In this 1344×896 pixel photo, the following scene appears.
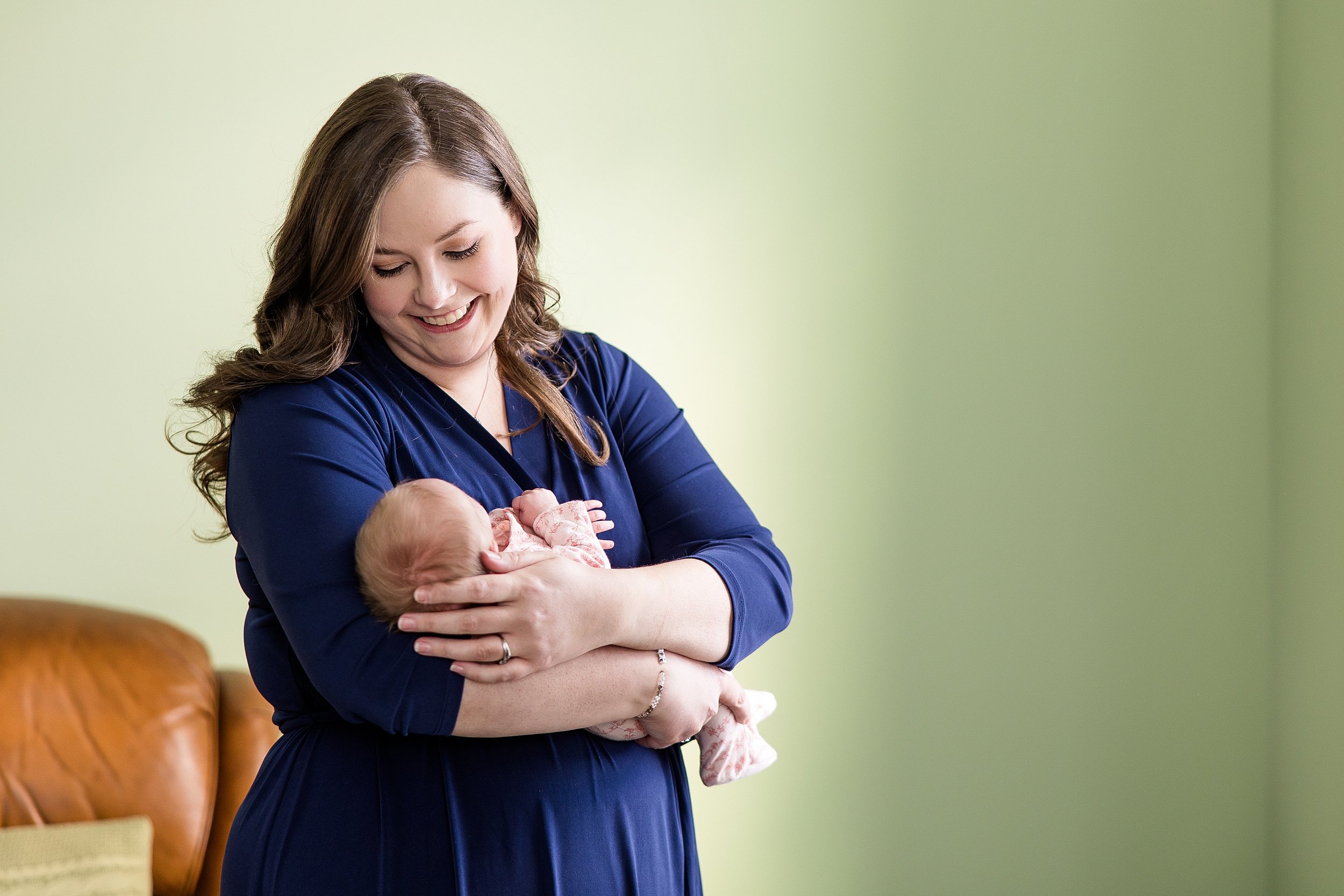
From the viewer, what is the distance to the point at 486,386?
1443 millimetres

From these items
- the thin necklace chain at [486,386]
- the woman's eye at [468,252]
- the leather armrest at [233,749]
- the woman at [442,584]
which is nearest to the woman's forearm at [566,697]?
the woman at [442,584]

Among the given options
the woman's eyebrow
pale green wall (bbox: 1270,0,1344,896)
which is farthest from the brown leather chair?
pale green wall (bbox: 1270,0,1344,896)

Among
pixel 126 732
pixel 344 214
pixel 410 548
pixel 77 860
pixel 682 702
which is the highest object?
pixel 344 214

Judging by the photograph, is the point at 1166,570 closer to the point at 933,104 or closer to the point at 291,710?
the point at 933,104

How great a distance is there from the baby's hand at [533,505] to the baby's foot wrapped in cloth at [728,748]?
14.0 inches

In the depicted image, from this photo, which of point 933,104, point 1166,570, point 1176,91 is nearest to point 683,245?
point 933,104

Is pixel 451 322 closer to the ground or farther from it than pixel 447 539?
farther from it

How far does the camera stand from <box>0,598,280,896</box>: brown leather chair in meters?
2.00

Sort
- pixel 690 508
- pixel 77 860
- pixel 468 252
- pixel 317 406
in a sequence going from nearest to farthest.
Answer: pixel 317 406 < pixel 468 252 < pixel 690 508 < pixel 77 860

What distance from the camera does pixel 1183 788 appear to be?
2496 millimetres

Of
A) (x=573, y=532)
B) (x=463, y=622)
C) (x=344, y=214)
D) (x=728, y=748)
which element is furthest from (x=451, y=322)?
(x=728, y=748)

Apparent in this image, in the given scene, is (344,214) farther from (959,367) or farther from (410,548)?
(959,367)

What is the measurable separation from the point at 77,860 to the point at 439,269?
4.52 ft

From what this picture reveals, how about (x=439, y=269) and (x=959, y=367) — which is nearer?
(x=439, y=269)
